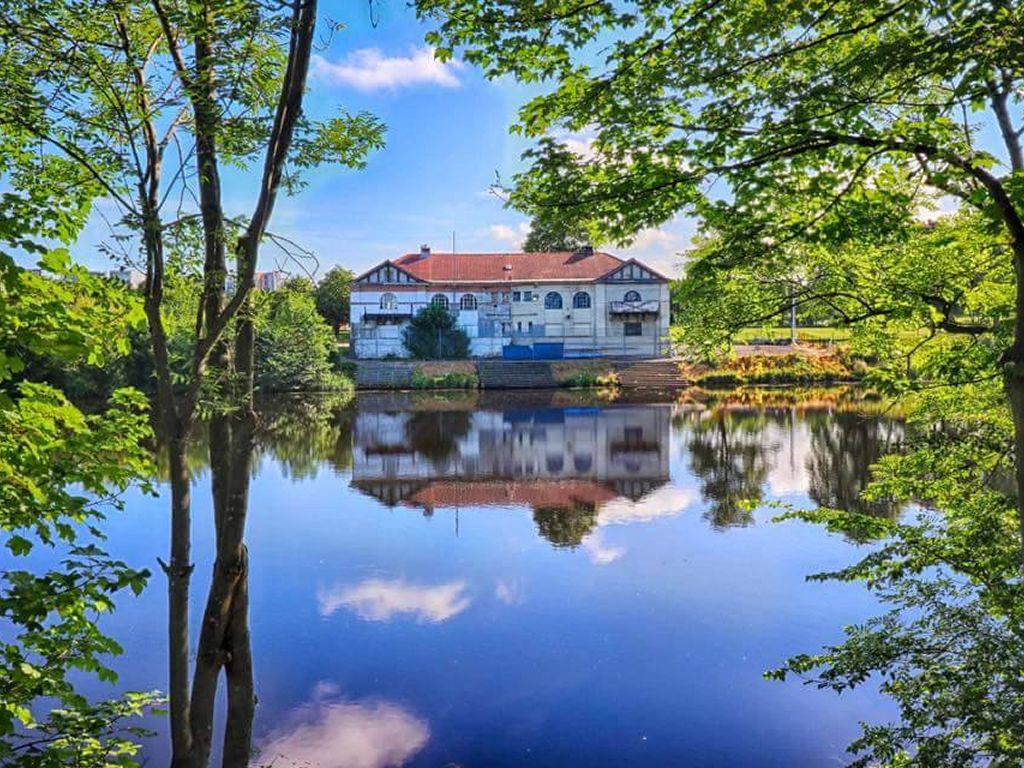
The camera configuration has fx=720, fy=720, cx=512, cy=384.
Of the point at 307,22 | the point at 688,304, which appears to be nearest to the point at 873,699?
the point at 688,304

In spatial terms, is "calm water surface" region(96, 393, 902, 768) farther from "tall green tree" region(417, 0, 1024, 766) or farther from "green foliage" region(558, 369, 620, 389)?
"green foliage" region(558, 369, 620, 389)

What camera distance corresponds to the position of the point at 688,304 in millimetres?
5512

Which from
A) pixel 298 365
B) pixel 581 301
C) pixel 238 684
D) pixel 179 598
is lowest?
pixel 238 684

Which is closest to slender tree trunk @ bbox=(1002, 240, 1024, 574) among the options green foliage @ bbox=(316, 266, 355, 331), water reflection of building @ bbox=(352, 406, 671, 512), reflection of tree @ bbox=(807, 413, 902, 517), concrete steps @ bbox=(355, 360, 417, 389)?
reflection of tree @ bbox=(807, 413, 902, 517)

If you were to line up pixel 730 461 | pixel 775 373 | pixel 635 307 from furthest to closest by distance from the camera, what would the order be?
pixel 635 307, pixel 775 373, pixel 730 461

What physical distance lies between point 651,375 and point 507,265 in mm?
12640

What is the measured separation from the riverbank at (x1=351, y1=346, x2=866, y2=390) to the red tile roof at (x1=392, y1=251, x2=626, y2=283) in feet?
21.1

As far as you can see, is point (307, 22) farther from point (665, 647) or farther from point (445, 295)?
point (445, 295)

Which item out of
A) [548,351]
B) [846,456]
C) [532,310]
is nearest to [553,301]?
[532,310]

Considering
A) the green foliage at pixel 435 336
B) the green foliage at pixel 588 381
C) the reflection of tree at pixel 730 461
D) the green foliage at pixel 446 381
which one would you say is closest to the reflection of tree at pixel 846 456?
the reflection of tree at pixel 730 461

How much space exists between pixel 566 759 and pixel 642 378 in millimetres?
35603

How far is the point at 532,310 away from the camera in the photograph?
46.1 metres

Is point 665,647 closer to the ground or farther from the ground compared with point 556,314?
closer to the ground

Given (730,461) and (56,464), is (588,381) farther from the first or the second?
(56,464)
